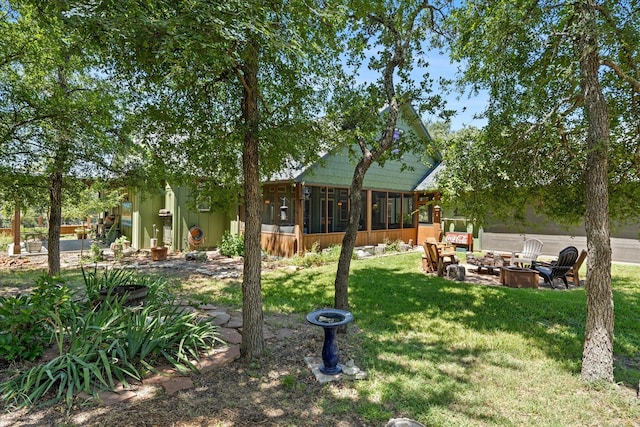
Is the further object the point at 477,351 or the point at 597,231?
the point at 477,351

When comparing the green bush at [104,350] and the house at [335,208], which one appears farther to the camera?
the house at [335,208]

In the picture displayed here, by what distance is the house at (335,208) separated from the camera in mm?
11453

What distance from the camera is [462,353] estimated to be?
4.34m

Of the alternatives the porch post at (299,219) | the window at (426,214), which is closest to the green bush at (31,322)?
the porch post at (299,219)

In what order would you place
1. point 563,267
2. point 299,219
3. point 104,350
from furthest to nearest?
point 299,219, point 563,267, point 104,350

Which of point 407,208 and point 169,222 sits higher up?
point 407,208

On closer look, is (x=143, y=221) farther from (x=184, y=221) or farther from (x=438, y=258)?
(x=438, y=258)

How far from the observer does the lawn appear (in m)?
3.04

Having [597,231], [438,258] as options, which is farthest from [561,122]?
[438,258]

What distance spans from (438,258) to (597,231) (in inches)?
224

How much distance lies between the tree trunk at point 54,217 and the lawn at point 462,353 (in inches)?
63.0

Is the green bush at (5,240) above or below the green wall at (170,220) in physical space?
below

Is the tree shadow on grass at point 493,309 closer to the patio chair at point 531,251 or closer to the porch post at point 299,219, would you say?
the patio chair at point 531,251

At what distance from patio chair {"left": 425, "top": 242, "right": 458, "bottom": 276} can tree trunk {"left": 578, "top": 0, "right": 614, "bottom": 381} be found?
5.45 metres
